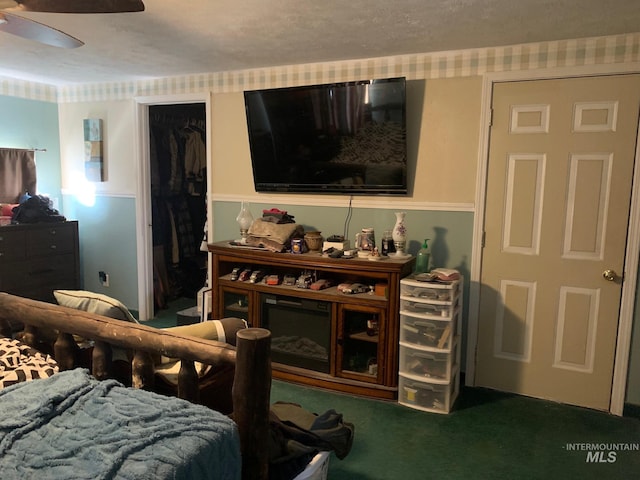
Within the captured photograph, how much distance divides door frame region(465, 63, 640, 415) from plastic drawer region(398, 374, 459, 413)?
457 mm

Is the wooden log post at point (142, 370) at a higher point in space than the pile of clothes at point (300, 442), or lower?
higher

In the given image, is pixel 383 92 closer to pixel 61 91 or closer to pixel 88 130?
pixel 88 130

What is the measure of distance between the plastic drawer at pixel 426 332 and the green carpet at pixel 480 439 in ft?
1.46

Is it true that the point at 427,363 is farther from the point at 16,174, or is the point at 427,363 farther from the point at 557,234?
the point at 16,174

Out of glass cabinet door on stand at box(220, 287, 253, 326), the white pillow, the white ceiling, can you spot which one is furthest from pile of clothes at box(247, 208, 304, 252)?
the white pillow

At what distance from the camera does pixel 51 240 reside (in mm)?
4352

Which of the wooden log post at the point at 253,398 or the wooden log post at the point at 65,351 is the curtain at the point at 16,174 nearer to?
the wooden log post at the point at 65,351

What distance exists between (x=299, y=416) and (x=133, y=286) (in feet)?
9.94

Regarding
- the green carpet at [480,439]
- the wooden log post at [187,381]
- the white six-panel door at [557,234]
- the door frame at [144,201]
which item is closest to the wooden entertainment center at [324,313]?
the green carpet at [480,439]

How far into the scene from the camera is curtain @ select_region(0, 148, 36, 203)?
4383 mm

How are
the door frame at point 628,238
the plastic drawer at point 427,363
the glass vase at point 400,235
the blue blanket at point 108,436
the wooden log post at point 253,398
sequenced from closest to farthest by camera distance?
the blue blanket at point 108,436 < the wooden log post at point 253,398 < the door frame at point 628,238 < the plastic drawer at point 427,363 < the glass vase at point 400,235

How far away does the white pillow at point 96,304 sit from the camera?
1.87 metres

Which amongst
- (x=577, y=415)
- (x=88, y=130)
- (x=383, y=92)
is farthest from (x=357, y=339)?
(x=88, y=130)

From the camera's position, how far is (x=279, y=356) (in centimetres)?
346
